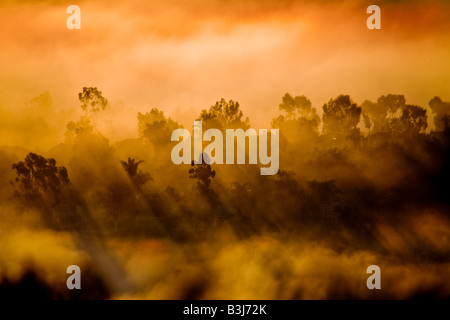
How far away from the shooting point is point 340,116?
165 m

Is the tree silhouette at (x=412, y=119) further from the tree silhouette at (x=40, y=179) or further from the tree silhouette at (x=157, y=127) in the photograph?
the tree silhouette at (x=40, y=179)

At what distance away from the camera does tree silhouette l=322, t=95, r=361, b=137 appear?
534 feet

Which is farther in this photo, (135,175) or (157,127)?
(157,127)

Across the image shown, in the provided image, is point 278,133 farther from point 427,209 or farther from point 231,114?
point 427,209

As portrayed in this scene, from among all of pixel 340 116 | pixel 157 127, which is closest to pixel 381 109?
pixel 340 116

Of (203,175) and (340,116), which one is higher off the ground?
(340,116)

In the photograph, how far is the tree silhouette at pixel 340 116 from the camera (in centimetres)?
16288

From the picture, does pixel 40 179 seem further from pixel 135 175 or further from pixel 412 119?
pixel 412 119

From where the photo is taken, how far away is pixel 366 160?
410ft

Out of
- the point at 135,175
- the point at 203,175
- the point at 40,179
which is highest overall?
the point at 135,175

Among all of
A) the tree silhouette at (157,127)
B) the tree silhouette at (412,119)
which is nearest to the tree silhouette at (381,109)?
the tree silhouette at (412,119)

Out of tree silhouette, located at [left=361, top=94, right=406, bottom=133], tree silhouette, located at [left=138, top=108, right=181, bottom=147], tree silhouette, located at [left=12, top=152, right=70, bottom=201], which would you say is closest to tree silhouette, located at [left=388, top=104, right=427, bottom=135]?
tree silhouette, located at [left=361, top=94, right=406, bottom=133]
